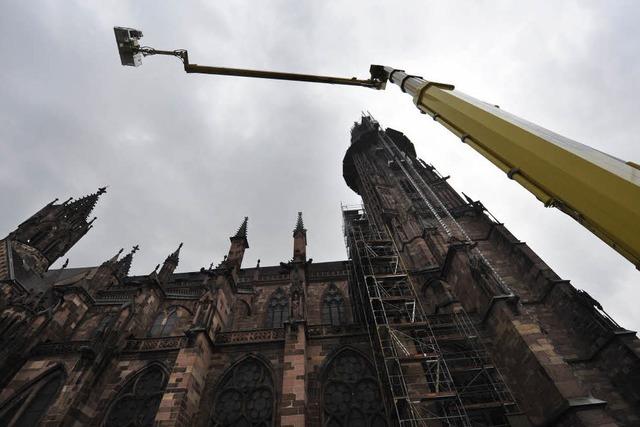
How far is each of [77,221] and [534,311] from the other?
131 ft

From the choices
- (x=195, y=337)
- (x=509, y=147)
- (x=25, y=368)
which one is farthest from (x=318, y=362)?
(x=25, y=368)

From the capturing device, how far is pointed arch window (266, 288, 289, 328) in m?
17.2

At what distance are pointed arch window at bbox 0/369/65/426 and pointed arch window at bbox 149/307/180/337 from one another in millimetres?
4007

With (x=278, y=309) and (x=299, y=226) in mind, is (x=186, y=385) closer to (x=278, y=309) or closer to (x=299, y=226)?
(x=278, y=309)

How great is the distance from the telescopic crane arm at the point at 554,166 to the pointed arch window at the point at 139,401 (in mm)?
13753

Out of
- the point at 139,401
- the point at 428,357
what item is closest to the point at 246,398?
the point at 139,401

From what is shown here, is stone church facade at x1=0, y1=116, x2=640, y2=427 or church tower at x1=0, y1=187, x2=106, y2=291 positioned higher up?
church tower at x1=0, y1=187, x2=106, y2=291

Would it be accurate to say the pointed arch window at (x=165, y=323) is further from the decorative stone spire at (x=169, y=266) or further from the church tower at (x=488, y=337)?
the church tower at (x=488, y=337)

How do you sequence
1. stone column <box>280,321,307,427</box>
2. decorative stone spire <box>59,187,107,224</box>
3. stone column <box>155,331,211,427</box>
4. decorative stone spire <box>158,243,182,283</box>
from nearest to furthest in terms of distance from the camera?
1. stone column <box>280,321,307,427</box>
2. stone column <box>155,331,211,427</box>
3. decorative stone spire <box>158,243,182,283</box>
4. decorative stone spire <box>59,187,107,224</box>

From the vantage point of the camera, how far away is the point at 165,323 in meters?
16.5

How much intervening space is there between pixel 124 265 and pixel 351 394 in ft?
79.6

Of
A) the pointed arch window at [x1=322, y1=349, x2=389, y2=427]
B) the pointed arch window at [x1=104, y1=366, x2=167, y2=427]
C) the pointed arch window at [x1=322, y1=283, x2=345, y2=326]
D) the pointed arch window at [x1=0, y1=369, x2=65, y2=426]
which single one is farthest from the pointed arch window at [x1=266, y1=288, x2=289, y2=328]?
the pointed arch window at [x1=0, y1=369, x2=65, y2=426]

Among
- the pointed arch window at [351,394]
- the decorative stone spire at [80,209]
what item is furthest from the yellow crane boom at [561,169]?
the decorative stone spire at [80,209]

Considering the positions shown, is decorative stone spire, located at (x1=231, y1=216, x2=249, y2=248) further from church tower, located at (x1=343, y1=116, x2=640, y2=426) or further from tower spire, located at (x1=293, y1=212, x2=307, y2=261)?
church tower, located at (x1=343, y1=116, x2=640, y2=426)
